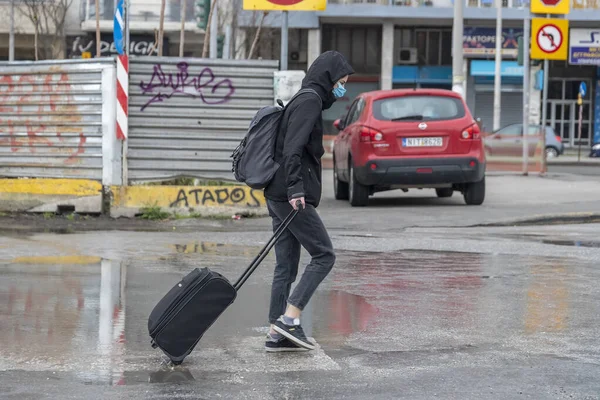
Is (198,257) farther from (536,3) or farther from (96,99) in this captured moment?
(536,3)

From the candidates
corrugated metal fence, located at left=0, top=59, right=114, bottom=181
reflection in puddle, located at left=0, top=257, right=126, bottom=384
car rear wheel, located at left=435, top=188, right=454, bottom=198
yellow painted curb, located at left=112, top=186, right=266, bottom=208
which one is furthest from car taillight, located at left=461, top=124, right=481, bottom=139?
reflection in puddle, located at left=0, top=257, right=126, bottom=384

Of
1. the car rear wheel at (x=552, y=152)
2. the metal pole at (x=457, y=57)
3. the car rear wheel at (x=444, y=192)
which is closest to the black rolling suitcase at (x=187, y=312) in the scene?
the car rear wheel at (x=444, y=192)

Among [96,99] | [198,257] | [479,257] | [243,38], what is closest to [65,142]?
[96,99]

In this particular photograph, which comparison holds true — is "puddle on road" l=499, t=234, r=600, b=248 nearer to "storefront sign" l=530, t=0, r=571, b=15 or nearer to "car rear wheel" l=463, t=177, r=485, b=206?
"car rear wheel" l=463, t=177, r=485, b=206

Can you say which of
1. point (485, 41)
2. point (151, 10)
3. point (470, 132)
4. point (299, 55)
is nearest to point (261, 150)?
→ point (470, 132)

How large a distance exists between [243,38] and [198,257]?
3621cm

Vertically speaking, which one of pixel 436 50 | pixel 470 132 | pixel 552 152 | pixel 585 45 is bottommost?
pixel 552 152

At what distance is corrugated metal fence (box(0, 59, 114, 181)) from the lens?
14766mm

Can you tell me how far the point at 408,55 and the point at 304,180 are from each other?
45555mm

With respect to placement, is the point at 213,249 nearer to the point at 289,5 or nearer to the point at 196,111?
the point at 196,111

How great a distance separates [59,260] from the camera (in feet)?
34.2

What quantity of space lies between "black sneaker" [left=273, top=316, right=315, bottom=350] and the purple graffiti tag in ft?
28.9

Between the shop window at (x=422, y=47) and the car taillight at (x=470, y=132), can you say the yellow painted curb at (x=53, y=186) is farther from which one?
the shop window at (x=422, y=47)

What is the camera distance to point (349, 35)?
168 feet
